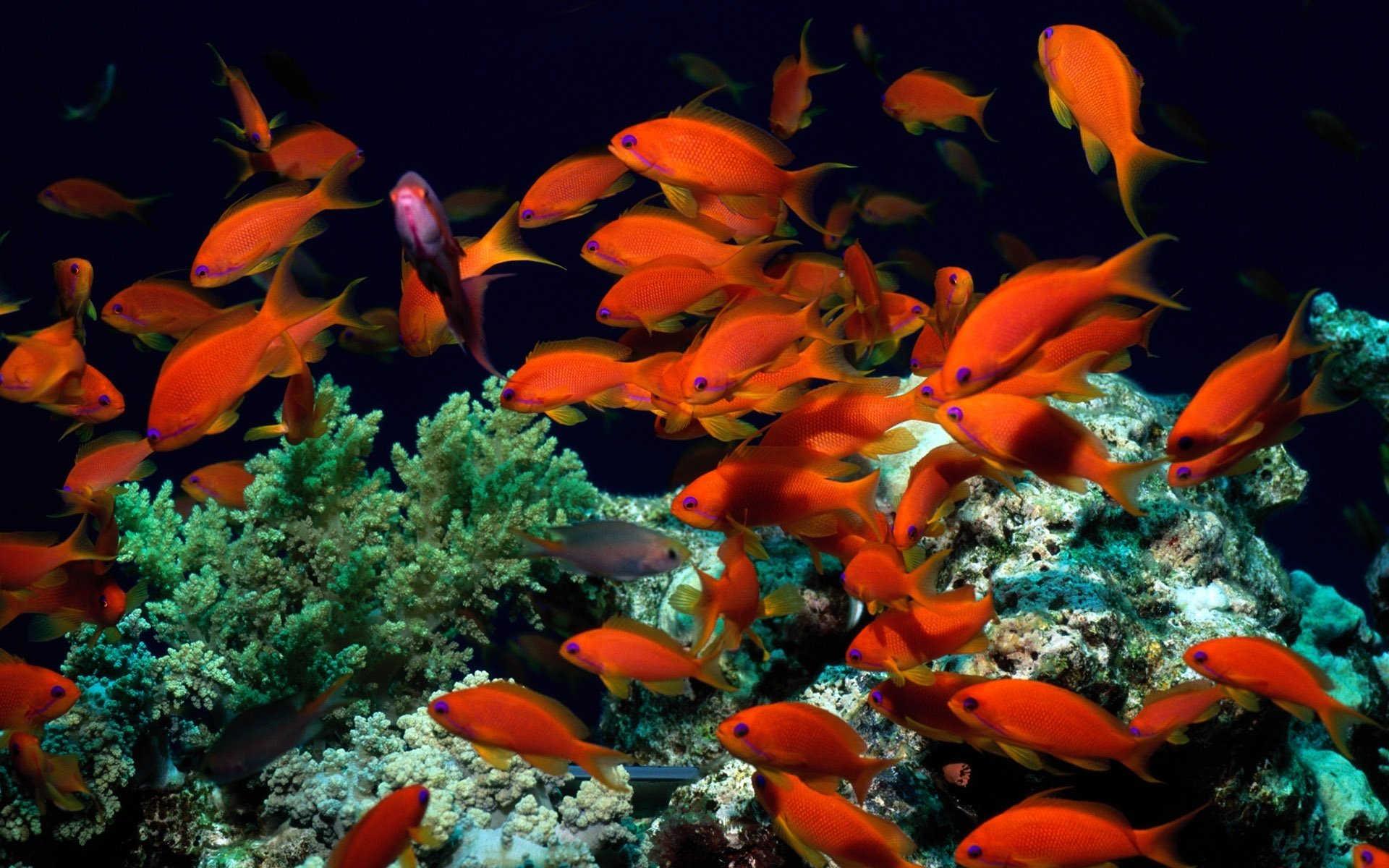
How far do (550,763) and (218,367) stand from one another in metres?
1.55

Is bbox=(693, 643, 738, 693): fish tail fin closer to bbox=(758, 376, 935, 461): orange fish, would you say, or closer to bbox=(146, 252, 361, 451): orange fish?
bbox=(758, 376, 935, 461): orange fish

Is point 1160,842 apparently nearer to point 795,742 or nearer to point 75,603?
point 795,742

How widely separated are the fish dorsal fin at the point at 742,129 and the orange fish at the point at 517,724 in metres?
1.91

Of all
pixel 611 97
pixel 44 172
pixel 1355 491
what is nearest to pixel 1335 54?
pixel 1355 491

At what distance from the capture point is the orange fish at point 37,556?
2.97 m

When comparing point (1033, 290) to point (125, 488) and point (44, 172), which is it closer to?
point (125, 488)

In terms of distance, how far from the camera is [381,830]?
6.83 feet

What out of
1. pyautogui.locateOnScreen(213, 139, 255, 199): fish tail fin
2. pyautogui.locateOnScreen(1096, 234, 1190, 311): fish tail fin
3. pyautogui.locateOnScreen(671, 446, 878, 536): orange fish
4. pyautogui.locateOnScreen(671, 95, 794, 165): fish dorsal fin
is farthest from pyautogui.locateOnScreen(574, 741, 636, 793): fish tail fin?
pyautogui.locateOnScreen(213, 139, 255, 199): fish tail fin

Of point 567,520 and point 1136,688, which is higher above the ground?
point 1136,688

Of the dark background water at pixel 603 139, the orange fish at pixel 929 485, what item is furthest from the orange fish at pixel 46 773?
the dark background water at pixel 603 139

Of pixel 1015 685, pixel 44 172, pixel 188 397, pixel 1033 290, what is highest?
pixel 1033 290

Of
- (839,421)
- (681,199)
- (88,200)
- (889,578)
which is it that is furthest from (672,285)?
(88,200)

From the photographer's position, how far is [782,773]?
2.36 m

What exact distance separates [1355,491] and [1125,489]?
61.8 ft
